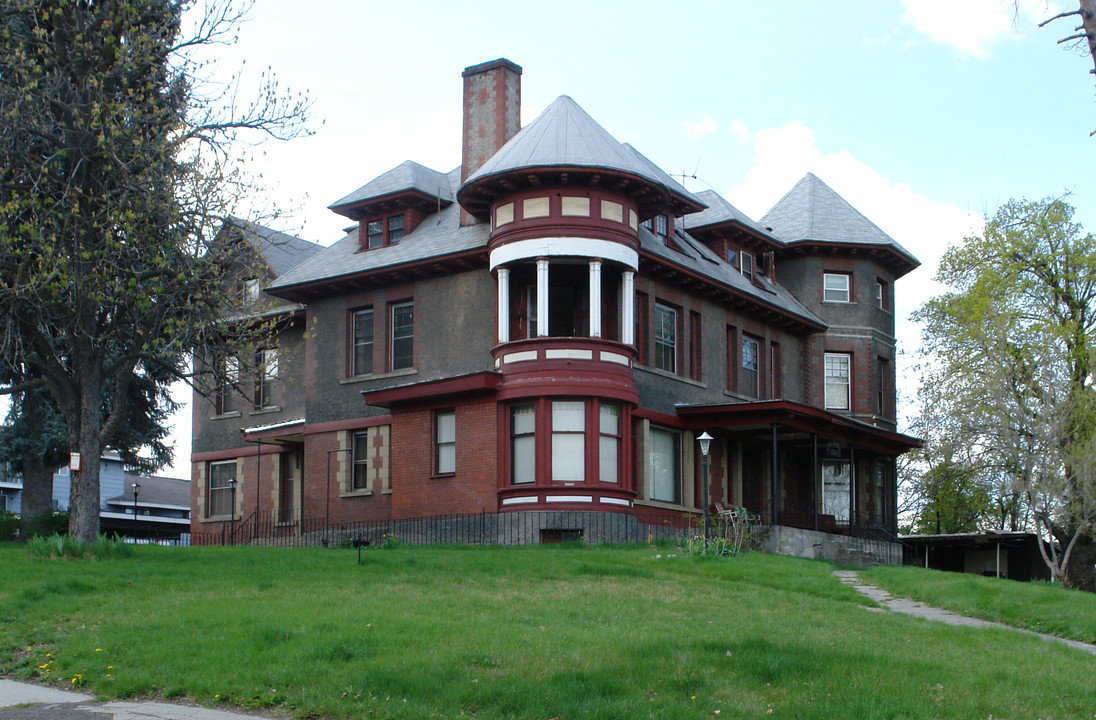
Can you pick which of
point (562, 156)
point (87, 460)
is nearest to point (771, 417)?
point (562, 156)

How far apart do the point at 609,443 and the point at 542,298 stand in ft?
12.5

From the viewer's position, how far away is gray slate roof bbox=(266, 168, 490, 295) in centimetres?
3309

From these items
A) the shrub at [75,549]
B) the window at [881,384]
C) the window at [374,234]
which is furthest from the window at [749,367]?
the shrub at [75,549]

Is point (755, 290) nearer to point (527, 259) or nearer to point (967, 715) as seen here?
point (527, 259)

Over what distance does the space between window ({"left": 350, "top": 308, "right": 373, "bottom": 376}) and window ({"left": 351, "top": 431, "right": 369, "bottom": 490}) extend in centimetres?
179

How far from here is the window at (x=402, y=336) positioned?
34.2 meters

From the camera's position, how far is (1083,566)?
3850 centimetres

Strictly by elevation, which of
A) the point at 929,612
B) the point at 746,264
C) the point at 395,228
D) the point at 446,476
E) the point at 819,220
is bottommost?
the point at 929,612

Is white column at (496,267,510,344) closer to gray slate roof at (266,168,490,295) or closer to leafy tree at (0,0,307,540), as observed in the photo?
gray slate roof at (266,168,490,295)

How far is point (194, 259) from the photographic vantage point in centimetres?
2280

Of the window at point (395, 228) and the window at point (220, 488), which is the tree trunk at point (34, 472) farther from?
the window at point (395, 228)

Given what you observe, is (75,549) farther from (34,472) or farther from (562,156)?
(562,156)

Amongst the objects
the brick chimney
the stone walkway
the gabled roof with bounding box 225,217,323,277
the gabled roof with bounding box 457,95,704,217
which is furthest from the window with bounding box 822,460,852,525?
the gabled roof with bounding box 225,217,323,277

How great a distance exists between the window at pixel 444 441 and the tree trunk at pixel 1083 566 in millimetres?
19108
